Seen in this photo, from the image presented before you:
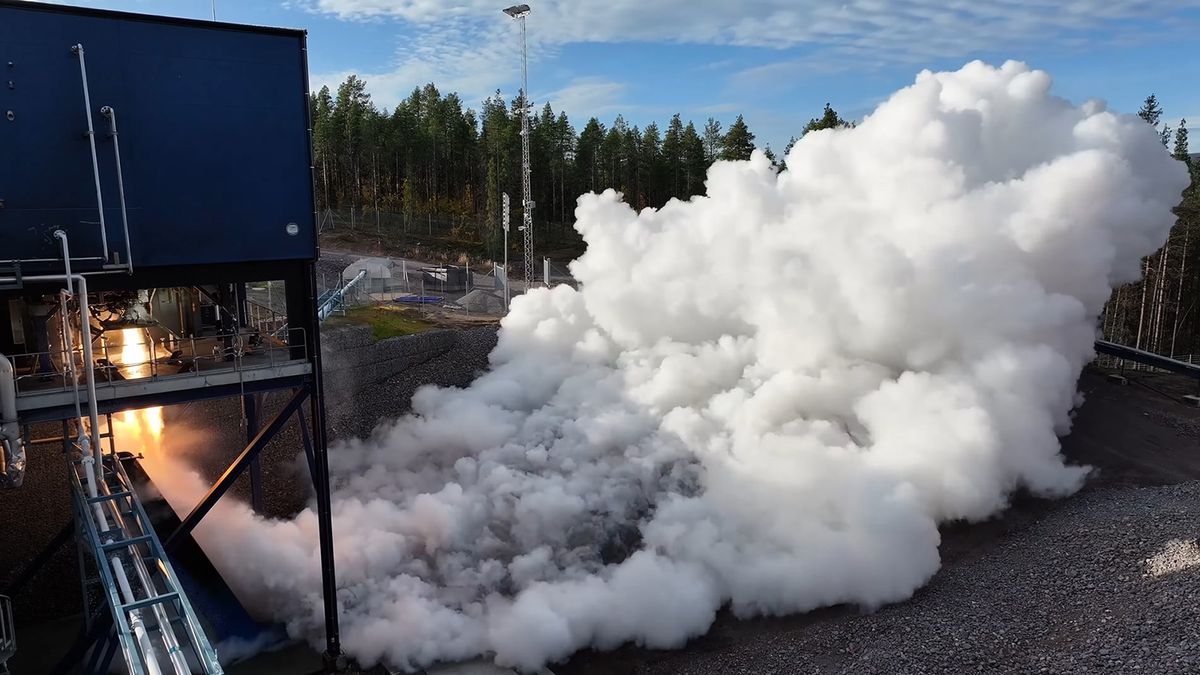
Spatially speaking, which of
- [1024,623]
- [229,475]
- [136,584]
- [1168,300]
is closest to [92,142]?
[229,475]

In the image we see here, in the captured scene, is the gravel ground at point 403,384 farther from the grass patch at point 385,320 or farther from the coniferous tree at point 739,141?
the coniferous tree at point 739,141

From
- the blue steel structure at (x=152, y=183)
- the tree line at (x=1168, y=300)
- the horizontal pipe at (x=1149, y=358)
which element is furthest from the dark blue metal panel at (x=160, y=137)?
the tree line at (x=1168, y=300)

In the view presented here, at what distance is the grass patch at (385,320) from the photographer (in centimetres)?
3266

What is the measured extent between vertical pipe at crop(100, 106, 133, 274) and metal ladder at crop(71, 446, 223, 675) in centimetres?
340

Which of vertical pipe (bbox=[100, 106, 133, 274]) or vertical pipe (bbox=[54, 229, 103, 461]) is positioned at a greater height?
vertical pipe (bbox=[100, 106, 133, 274])

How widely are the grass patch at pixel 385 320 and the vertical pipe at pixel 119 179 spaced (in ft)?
63.1

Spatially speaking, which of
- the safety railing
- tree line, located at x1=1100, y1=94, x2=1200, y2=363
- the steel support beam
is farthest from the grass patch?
tree line, located at x1=1100, y1=94, x2=1200, y2=363

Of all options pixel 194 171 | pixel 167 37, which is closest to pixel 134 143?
pixel 194 171

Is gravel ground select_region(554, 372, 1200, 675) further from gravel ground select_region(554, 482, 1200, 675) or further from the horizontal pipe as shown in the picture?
the horizontal pipe

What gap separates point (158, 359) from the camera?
1372 centimetres

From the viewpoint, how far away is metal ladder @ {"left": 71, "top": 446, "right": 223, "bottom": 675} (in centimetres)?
937

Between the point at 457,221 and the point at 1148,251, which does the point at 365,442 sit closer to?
the point at 1148,251

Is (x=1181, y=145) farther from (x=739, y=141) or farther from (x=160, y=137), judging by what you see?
(x=160, y=137)

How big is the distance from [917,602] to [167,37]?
19586 mm
